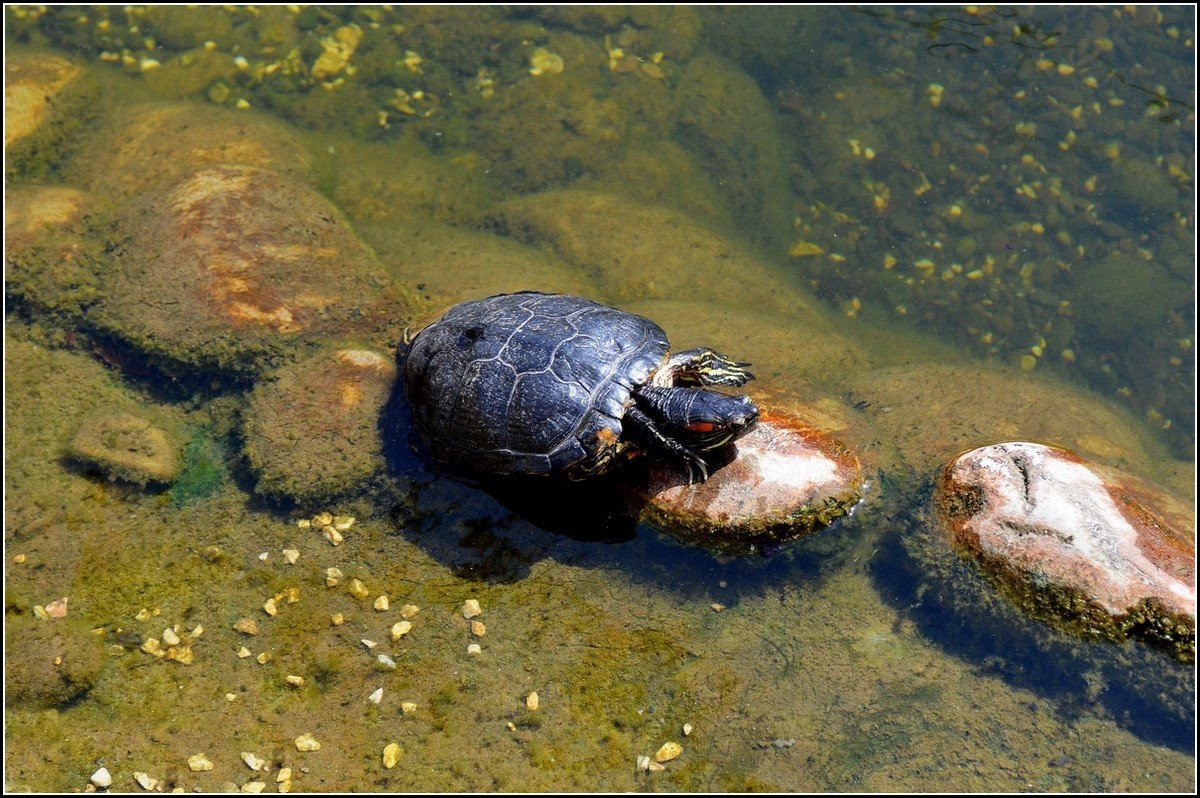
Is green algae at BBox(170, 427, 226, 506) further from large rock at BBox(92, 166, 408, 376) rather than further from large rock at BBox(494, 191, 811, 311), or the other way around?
large rock at BBox(494, 191, 811, 311)

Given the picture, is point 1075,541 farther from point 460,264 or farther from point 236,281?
point 236,281

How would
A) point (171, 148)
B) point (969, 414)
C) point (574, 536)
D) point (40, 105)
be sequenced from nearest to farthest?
point (574, 536) < point (969, 414) < point (171, 148) < point (40, 105)

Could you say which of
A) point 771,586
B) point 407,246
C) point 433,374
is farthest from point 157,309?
point 771,586

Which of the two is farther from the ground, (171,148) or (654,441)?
(654,441)

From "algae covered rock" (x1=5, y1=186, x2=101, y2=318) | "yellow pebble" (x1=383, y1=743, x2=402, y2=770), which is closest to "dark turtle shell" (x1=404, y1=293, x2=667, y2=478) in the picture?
"yellow pebble" (x1=383, y1=743, x2=402, y2=770)

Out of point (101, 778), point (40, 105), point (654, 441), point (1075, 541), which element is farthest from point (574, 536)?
point (40, 105)

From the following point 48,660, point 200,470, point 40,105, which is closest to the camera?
point 48,660
